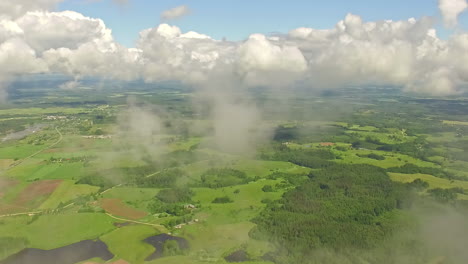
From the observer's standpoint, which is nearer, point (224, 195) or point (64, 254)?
point (64, 254)

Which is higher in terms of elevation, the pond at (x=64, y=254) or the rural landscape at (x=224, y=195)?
the rural landscape at (x=224, y=195)

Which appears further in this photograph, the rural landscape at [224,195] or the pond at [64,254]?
the rural landscape at [224,195]

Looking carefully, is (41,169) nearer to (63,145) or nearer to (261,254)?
(63,145)

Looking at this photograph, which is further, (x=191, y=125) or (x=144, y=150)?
(x=191, y=125)

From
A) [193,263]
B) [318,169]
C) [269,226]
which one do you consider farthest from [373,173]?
[193,263]

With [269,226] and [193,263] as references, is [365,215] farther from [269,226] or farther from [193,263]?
[193,263]

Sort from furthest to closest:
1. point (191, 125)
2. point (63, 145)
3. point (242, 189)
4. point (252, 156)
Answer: point (191, 125) < point (63, 145) < point (252, 156) < point (242, 189)

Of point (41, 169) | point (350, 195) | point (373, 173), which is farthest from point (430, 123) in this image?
point (41, 169)

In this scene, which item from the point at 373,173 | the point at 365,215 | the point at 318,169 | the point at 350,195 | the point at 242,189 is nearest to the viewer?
the point at 365,215

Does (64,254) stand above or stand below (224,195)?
below

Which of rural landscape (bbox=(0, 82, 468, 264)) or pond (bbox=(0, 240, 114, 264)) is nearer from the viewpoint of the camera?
pond (bbox=(0, 240, 114, 264))

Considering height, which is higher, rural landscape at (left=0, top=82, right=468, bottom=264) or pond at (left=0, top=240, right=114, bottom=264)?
rural landscape at (left=0, top=82, right=468, bottom=264)
